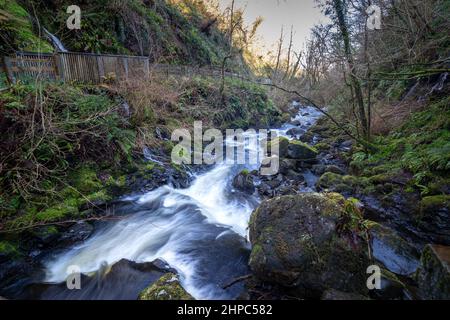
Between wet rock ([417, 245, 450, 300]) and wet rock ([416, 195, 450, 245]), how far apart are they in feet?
6.39

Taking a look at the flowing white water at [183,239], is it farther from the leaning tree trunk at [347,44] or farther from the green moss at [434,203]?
the leaning tree trunk at [347,44]

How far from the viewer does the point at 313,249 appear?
3975 mm

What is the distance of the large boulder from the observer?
3859 millimetres

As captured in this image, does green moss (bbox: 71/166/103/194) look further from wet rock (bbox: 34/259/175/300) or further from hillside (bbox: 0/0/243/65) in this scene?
hillside (bbox: 0/0/243/65)

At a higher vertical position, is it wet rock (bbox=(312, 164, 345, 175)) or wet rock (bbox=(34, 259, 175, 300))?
wet rock (bbox=(312, 164, 345, 175))

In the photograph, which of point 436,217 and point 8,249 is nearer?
point 8,249

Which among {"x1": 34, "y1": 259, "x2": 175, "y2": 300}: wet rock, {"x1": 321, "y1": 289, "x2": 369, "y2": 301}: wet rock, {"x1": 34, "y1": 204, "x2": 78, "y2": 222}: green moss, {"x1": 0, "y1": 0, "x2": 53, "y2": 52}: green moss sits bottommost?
{"x1": 34, "y1": 259, "x2": 175, "y2": 300}: wet rock

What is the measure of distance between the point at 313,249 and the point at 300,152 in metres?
7.06

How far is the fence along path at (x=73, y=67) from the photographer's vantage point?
7305 mm

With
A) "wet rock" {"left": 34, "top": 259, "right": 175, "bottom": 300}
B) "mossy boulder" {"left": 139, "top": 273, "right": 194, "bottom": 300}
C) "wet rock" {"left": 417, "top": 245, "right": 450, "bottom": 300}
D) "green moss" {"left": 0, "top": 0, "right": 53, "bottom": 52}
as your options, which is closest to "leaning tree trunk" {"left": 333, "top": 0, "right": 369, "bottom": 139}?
"wet rock" {"left": 417, "top": 245, "right": 450, "bottom": 300}

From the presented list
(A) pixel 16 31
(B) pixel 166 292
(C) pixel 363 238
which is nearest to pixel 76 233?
(B) pixel 166 292

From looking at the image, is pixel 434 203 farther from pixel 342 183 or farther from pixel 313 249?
Answer: pixel 313 249

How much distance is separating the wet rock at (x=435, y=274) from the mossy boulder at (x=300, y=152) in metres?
6.71
